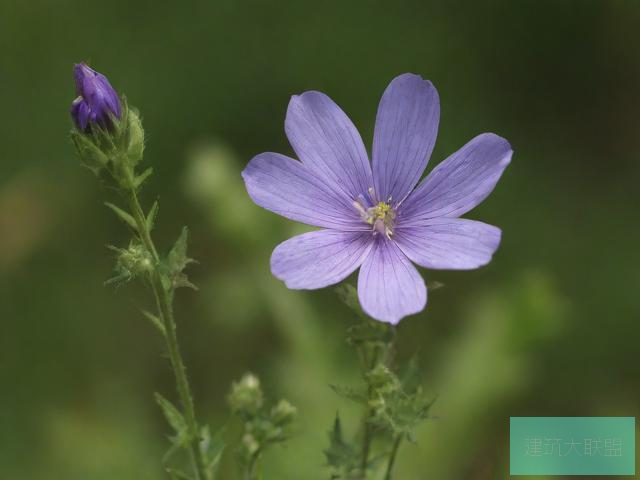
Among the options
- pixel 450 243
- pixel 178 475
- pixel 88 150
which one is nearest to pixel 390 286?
pixel 450 243

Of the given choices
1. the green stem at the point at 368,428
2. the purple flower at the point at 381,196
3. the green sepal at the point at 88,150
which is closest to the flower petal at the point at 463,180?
the purple flower at the point at 381,196

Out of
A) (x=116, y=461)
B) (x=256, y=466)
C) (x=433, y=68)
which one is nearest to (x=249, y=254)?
(x=116, y=461)

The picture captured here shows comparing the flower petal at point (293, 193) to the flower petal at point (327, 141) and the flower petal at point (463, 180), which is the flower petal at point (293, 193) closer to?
the flower petal at point (327, 141)

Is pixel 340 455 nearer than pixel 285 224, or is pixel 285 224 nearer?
pixel 340 455

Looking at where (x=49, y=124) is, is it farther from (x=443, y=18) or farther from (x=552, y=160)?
(x=552, y=160)

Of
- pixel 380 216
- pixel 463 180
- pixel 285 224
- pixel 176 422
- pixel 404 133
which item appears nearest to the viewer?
pixel 176 422

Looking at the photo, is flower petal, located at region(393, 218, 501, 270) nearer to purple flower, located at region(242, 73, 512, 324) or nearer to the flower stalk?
purple flower, located at region(242, 73, 512, 324)

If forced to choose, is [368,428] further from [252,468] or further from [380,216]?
[380,216]

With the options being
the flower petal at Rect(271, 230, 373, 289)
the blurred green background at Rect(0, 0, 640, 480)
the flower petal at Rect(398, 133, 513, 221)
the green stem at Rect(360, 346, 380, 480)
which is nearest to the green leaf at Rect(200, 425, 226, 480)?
the green stem at Rect(360, 346, 380, 480)
